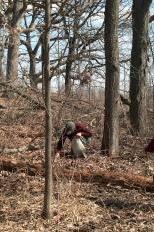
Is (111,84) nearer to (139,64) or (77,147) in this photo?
(77,147)

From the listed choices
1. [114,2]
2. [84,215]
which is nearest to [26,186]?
[84,215]

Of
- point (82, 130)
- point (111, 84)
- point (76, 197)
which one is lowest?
point (76, 197)

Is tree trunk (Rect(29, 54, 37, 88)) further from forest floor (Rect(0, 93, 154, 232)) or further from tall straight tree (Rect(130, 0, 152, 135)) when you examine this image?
tall straight tree (Rect(130, 0, 152, 135))

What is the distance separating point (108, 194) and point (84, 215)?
3.70 feet

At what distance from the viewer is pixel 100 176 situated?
396 inches

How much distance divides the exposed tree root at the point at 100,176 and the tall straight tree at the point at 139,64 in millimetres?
5448

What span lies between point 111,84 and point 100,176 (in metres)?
2.84

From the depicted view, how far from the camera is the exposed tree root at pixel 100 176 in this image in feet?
31.7

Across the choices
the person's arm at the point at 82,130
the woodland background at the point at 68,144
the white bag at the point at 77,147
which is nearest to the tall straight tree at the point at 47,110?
the woodland background at the point at 68,144

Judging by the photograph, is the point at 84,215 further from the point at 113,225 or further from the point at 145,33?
the point at 145,33

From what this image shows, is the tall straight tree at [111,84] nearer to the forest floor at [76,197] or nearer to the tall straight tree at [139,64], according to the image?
the forest floor at [76,197]

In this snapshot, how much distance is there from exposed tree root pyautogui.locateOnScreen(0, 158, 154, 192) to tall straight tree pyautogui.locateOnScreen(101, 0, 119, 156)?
77.8 inches

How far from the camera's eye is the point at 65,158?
11484mm

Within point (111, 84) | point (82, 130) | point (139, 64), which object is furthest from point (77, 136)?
point (139, 64)
